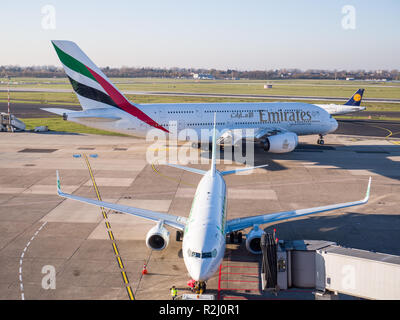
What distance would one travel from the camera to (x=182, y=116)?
47.3m

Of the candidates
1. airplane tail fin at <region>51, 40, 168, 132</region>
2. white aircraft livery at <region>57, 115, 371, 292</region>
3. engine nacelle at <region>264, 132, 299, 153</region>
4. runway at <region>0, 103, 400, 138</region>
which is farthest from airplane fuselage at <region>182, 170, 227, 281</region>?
runway at <region>0, 103, 400, 138</region>

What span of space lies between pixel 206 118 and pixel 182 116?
2.99 meters

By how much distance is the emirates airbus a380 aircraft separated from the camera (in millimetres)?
42250

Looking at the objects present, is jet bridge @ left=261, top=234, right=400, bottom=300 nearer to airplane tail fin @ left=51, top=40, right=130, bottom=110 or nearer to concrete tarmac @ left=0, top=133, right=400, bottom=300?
concrete tarmac @ left=0, top=133, right=400, bottom=300

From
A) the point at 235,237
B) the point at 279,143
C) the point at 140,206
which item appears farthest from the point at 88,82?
the point at 235,237

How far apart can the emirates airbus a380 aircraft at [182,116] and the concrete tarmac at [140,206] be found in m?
2.94

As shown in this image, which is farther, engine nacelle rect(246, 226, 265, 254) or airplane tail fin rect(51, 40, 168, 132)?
airplane tail fin rect(51, 40, 168, 132)

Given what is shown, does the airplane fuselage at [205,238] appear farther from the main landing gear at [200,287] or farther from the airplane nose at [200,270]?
the main landing gear at [200,287]

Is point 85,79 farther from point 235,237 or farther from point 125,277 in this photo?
point 125,277

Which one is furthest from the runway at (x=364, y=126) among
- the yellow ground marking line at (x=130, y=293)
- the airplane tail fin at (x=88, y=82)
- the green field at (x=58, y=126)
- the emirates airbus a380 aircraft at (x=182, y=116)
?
the yellow ground marking line at (x=130, y=293)

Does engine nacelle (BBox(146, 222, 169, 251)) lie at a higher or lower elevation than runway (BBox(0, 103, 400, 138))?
lower
